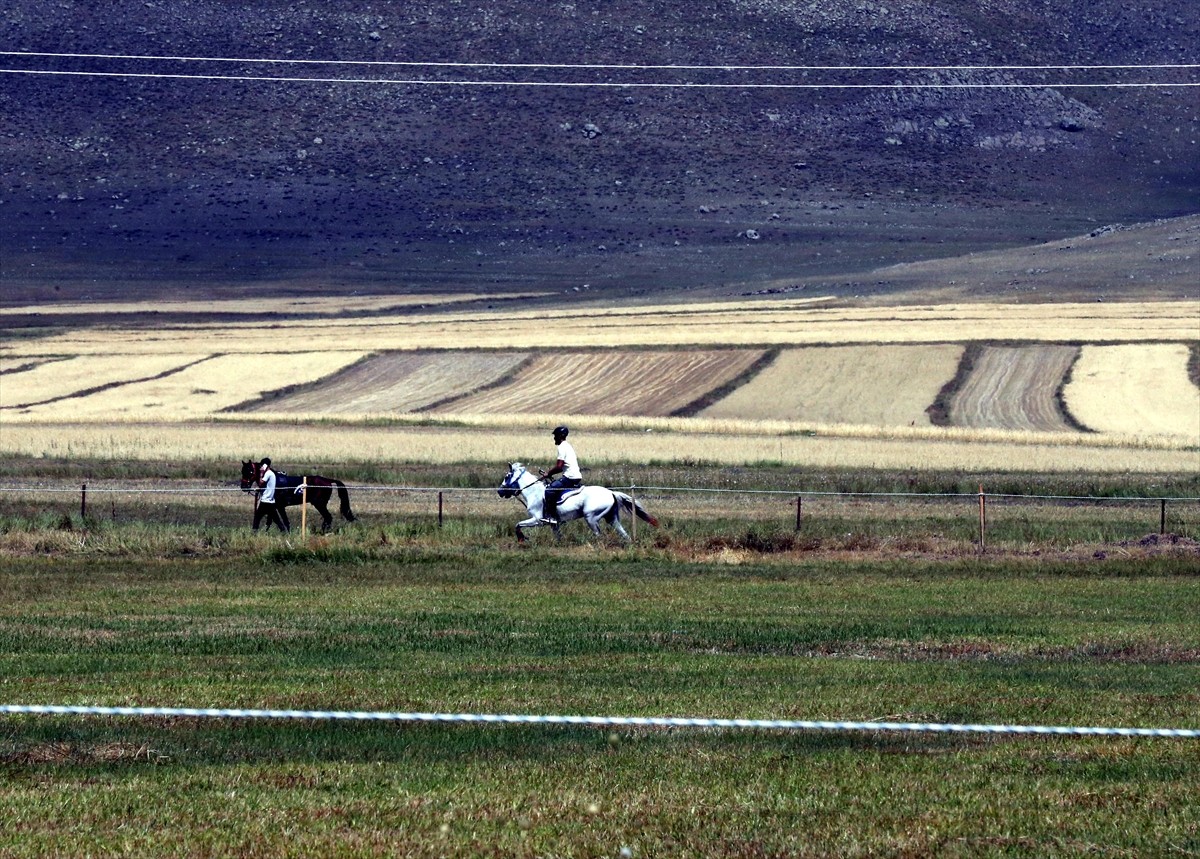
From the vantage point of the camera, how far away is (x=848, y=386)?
66.8 meters

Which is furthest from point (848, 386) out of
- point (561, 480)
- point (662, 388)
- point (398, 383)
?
point (561, 480)

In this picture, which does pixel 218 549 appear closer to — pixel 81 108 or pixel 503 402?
pixel 503 402

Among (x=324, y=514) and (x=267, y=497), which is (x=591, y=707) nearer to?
(x=267, y=497)

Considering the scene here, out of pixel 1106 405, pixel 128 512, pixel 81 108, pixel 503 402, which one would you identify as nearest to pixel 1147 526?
pixel 128 512

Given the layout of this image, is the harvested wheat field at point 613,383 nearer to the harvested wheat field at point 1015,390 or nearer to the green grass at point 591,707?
the harvested wheat field at point 1015,390

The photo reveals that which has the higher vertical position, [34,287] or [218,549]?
[34,287]

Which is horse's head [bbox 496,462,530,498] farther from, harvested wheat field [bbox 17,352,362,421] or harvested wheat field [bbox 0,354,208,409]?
harvested wheat field [bbox 0,354,208,409]

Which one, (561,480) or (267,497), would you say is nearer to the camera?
(561,480)

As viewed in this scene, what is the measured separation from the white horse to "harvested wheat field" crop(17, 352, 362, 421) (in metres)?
31.1

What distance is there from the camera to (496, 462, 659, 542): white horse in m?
28.4

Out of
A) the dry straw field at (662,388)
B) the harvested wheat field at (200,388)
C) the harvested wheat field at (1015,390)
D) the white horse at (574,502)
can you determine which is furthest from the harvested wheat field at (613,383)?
the white horse at (574,502)

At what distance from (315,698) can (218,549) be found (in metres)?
14.2

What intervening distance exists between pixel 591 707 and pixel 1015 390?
54.4 m

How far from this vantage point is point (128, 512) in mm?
33250
